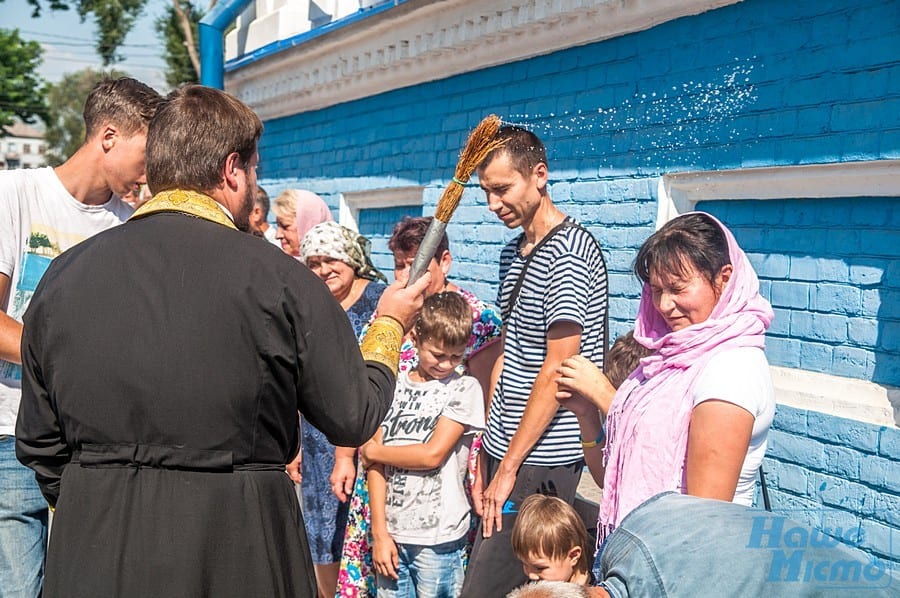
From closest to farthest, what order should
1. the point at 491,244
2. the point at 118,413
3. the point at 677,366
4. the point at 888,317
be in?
the point at 118,413, the point at 677,366, the point at 888,317, the point at 491,244

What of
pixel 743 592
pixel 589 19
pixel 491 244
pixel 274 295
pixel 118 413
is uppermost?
pixel 589 19

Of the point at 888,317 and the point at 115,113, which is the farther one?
the point at 888,317

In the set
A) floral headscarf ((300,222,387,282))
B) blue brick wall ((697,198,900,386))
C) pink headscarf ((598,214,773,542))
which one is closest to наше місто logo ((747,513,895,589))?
pink headscarf ((598,214,773,542))

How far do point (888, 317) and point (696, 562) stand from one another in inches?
92.3

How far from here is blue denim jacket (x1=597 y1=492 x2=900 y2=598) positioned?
1.70 m

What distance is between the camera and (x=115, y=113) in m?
3.02

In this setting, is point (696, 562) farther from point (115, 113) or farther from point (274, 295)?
point (115, 113)

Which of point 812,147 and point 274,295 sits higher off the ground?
point 812,147

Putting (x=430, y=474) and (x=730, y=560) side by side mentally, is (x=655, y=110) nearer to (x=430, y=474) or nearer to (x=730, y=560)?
(x=430, y=474)

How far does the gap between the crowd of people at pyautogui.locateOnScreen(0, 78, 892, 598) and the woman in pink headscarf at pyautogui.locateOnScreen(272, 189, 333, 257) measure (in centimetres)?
183

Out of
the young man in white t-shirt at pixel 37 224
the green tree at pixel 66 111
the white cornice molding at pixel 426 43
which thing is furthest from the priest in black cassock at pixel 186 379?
the green tree at pixel 66 111

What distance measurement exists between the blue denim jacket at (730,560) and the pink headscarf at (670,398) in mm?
636

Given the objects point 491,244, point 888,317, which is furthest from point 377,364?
point 491,244

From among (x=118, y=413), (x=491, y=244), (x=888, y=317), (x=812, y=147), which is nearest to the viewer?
(x=118, y=413)
